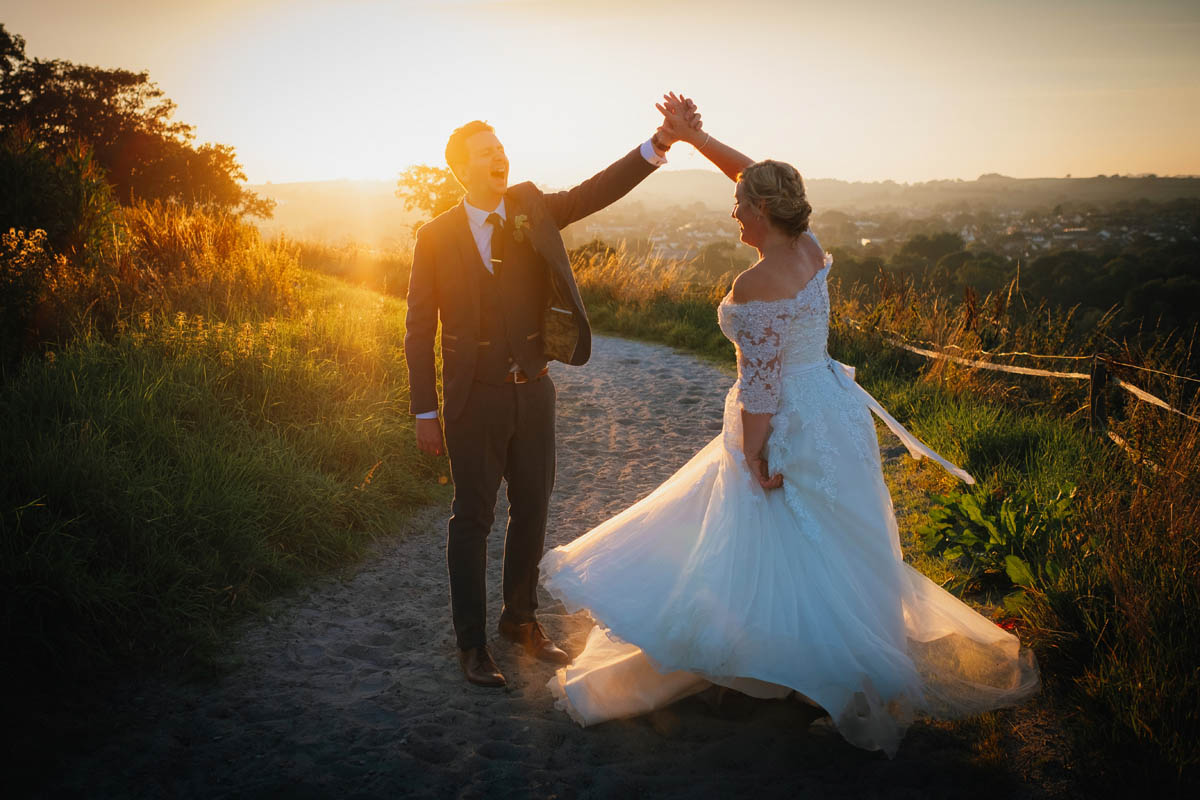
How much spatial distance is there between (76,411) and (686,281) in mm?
10806

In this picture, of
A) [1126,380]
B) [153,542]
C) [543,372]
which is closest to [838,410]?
[543,372]

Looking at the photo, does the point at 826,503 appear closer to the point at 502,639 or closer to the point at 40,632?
the point at 502,639

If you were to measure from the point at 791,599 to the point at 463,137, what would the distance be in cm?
226

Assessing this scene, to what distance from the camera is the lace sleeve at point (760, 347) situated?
2.53m

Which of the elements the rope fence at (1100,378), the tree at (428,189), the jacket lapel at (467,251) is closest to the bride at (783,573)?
the jacket lapel at (467,251)

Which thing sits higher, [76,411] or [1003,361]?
[76,411]

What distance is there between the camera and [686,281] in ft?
45.0

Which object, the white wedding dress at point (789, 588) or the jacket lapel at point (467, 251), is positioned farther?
the jacket lapel at point (467, 251)

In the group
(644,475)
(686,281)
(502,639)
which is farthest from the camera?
(686,281)

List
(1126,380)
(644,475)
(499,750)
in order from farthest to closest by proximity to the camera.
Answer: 1. (644,475)
2. (1126,380)
3. (499,750)

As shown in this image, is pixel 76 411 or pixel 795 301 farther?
pixel 76 411

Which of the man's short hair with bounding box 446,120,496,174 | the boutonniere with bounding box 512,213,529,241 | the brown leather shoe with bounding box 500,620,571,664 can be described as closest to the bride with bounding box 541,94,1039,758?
the brown leather shoe with bounding box 500,620,571,664

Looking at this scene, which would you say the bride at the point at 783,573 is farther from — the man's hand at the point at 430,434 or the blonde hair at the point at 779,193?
the man's hand at the point at 430,434

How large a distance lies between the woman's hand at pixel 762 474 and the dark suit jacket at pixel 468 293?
833 millimetres
